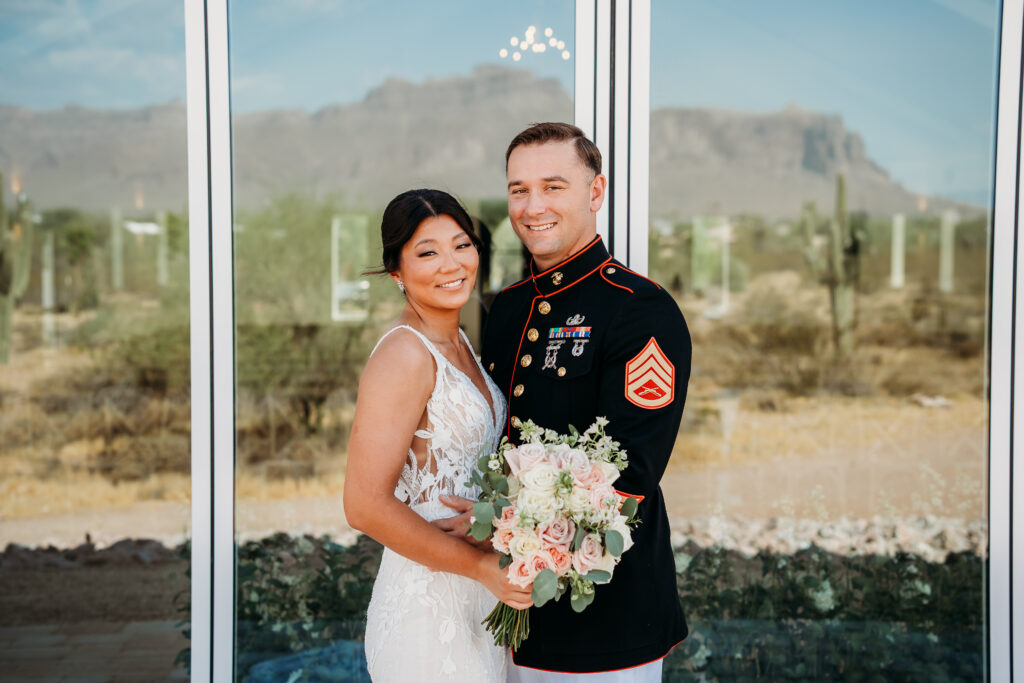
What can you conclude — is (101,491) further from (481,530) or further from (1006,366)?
(1006,366)

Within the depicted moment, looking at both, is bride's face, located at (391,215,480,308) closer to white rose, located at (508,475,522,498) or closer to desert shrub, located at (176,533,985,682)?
white rose, located at (508,475,522,498)

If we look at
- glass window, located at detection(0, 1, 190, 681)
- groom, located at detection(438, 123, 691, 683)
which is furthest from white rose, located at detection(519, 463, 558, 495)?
glass window, located at detection(0, 1, 190, 681)

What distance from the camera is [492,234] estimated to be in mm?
3441

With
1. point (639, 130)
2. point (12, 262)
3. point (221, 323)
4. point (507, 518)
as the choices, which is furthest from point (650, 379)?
point (12, 262)

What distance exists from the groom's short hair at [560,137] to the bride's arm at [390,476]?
619mm

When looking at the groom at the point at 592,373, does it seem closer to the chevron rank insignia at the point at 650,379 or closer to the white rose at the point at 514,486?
the chevron rank insignia at the point at 650,379

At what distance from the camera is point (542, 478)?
1.28 meters

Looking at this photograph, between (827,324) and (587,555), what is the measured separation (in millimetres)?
2790

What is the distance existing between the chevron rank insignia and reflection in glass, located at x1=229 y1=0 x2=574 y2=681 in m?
1.66

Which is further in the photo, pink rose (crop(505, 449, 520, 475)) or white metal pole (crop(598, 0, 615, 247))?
white metal pole (crop(598, 0, 615, 247))

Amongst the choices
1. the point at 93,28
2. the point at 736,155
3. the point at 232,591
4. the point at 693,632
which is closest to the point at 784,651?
the point at 693,632

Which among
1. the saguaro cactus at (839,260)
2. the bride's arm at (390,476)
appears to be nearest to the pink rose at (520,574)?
the bride's arm at (390,476)

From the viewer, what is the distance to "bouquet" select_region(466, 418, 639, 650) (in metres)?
1.28

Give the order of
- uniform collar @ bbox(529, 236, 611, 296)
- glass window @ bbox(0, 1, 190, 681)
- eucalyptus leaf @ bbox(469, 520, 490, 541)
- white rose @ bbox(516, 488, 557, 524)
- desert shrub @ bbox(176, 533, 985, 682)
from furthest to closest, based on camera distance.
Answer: glass window @ bbox(0, 1, 190, 681), desert shrub @ bbox(176, 533, 985, 682), uniform collar @ bbox(529, 236, 611, 296), eucalyptus leaf @ bbox(469, 520, 490, 541), white rose @ bbox(516, 488, 557, 524)
